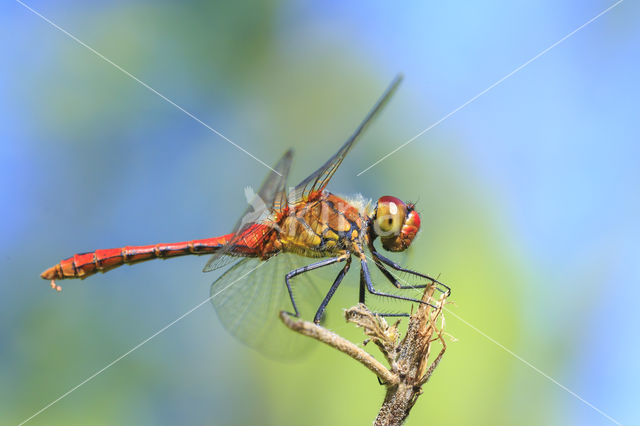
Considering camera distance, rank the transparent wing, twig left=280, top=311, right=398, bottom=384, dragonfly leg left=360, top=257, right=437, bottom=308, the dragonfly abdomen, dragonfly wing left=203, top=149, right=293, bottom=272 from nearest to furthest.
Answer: twig left=280, top=311, right=398, bottom=384 < dragonfly wing left=203, top=149, right=293, bottom=272 < the transparent wing < dragonfly leg left=360, top=257, right=437, bottom=308 < the dragonfly abdomen

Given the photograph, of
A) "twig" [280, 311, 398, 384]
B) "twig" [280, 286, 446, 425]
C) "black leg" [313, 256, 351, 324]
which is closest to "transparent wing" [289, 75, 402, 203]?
"black leg" [313, 256, 351, 324]

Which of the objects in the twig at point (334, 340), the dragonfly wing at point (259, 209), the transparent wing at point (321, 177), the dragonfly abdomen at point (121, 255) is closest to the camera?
the twig at point (334, 340)

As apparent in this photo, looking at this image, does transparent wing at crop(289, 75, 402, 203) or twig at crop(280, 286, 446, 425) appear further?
transparent wing at crop(289, 75, 402, 203)

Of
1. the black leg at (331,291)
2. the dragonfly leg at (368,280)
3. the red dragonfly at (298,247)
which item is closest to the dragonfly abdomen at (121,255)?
the red dragonfly at (298,247)

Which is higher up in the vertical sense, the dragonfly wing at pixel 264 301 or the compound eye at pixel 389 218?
the compound eye at pixel 389 218

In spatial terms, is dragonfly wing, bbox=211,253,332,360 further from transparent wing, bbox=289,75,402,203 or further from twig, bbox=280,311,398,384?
twig, bbox=280,311,398,384

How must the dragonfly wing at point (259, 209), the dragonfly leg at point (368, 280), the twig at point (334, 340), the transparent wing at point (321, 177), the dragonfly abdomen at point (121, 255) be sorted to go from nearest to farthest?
1. the twig at point (334, 340)
2. the dragonfly wing at point (259, 209)
3. the transparent wing at point (321, 177)
4. the dragonfly leg at point (368, 280)
5. the dragonfly abdomen at point (121, 255)

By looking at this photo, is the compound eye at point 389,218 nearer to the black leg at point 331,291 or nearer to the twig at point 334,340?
the black leg at point 331,291

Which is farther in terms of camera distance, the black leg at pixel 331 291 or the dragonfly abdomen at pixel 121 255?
the dragonfly abdomen at pixel 121 255

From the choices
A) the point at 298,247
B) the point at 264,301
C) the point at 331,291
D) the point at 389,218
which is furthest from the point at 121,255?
the point at 389,218
